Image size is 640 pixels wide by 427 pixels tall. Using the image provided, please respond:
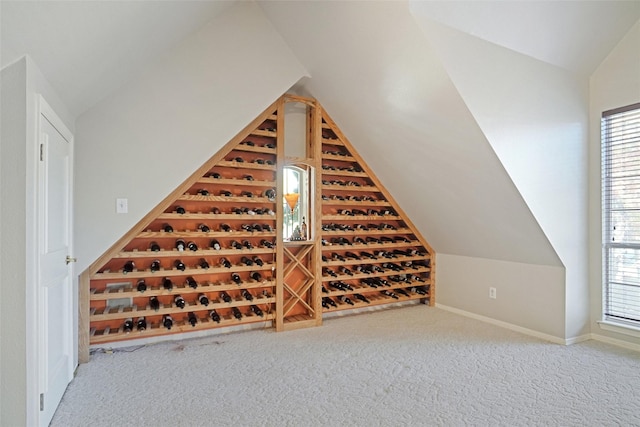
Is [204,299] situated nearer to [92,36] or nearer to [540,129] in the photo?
[92,36]

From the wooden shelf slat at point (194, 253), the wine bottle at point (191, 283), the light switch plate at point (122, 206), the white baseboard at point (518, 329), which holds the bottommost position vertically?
the white baseboard at point (518, 329)

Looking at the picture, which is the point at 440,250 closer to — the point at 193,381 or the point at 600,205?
the point at 600,205

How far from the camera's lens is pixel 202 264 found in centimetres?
339

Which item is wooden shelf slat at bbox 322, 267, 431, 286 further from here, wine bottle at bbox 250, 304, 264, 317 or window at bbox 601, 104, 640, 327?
window at bbox 601, 104, 640, 327

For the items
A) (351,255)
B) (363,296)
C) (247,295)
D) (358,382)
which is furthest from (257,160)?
(358,382)

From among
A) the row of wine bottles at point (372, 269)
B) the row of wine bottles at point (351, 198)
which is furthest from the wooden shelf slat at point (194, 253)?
the row of wine bottles at point (351, 198)

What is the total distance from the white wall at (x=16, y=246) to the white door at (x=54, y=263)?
0.52ft

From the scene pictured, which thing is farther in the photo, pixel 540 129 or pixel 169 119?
pixel 540 129

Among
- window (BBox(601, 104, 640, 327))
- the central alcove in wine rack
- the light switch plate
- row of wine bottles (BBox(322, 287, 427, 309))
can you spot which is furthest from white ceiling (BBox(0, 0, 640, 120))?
row of wine bottles (BBox(322, 287, 427, 309))

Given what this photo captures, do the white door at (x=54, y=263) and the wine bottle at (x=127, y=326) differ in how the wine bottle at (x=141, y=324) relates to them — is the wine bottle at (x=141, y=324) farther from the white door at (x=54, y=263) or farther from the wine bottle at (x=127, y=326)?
the white door at (x=54, y=263)

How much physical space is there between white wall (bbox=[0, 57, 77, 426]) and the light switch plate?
4.02 feet

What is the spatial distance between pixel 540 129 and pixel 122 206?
11.7ft

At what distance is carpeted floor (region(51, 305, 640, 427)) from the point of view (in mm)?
2092

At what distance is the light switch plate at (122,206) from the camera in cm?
286
